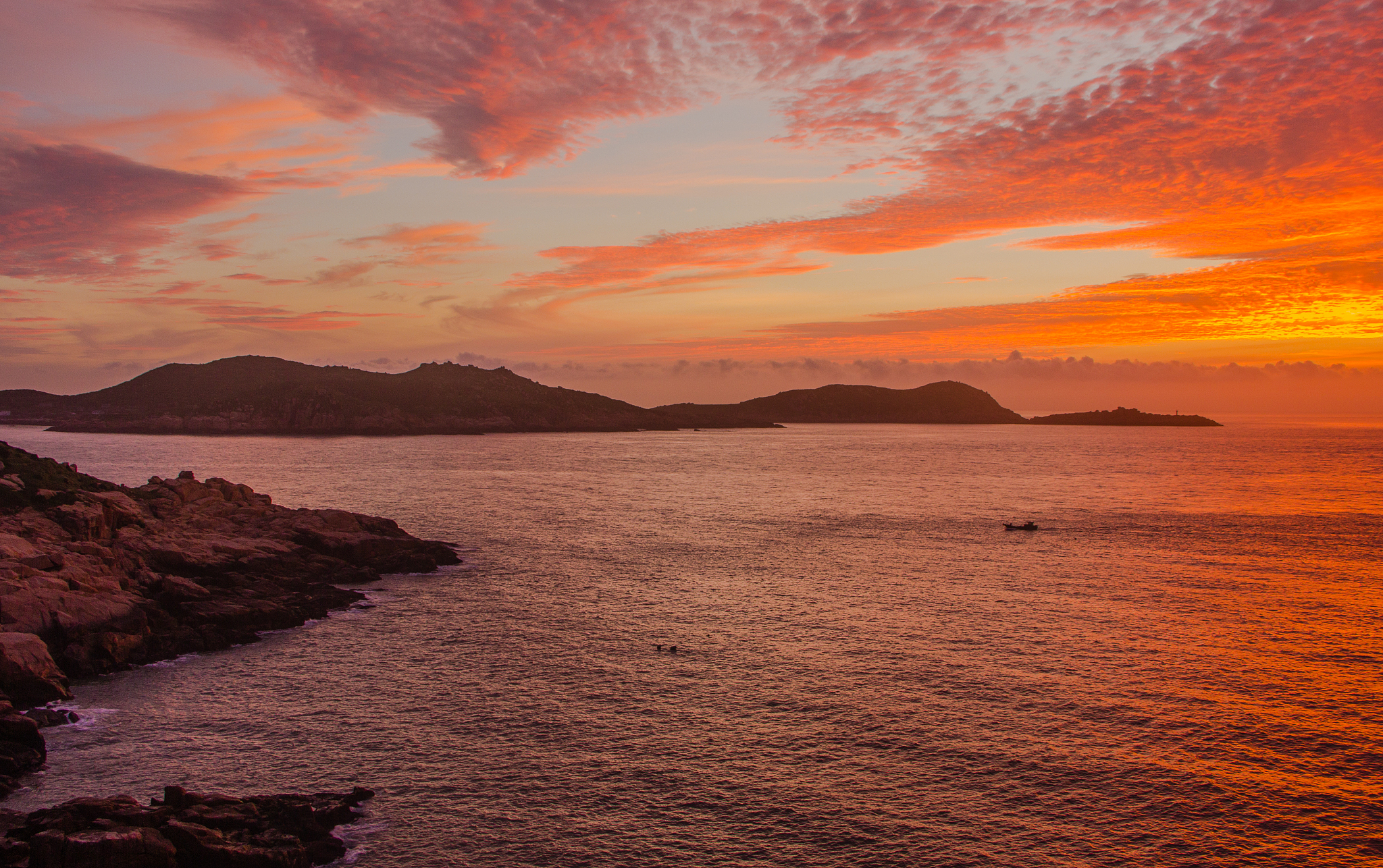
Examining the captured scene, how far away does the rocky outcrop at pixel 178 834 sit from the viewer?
18.7m

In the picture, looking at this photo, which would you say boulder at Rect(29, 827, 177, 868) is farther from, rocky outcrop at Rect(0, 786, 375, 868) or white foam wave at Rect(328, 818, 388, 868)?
white foam wave at Rect(328, 818, 388, 868)

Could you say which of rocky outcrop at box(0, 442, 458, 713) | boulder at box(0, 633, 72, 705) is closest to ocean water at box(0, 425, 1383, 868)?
boulder at box(0, 633, 72, 705)

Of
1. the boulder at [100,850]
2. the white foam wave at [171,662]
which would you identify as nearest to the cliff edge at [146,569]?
the white foam wave at [171,662]

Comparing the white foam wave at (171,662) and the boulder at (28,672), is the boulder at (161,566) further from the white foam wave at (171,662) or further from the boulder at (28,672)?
the white foam wave at (171,662)

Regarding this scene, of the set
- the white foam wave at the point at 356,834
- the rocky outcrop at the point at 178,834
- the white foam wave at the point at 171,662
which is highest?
the rocky outcrop at the point at 178,834

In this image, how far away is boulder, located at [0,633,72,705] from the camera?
3139 centimetres

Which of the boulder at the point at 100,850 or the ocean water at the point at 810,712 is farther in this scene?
the ocean water at the point at 810,712

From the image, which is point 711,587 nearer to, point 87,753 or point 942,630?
point 942,630

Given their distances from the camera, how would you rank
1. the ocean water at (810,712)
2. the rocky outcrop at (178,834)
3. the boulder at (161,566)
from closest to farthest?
the rocky outcrop at (178,834) → the ocean water at (810,712) → the boulder at (161,566)

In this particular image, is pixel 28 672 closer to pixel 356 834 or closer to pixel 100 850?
pixel 100 850

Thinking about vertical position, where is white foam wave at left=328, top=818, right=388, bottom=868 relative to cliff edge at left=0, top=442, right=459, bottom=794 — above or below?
below

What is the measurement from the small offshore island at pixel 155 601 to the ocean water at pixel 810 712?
1.83 metres

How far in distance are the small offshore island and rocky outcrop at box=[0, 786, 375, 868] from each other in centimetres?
4

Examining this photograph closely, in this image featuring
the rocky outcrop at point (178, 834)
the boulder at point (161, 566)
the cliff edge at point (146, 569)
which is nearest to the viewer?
the rocky outcrop at point (178, 834)
